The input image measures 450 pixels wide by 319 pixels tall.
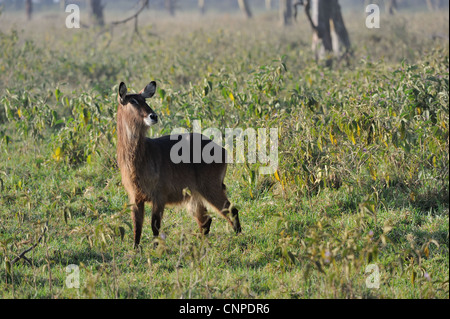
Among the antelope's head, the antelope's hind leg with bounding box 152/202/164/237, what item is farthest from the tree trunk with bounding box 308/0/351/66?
the antelope's hind leg with bounding box 152/202/164/237

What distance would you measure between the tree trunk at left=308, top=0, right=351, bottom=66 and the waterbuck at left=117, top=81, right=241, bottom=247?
950 centimetres

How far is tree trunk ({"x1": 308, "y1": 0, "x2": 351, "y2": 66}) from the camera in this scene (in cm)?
1443

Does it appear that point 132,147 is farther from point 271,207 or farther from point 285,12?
point 285,12

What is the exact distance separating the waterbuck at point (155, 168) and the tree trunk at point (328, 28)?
9501 mm

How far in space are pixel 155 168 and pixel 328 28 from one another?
34.5ft

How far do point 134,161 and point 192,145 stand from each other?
63 cm

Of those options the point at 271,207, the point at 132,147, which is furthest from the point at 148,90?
the point at 271,207

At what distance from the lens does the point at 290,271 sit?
15.6 feet

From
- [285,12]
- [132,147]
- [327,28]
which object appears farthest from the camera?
[285,12]

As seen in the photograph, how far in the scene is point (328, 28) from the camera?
14.6m

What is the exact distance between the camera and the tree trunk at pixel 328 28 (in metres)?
14.4
